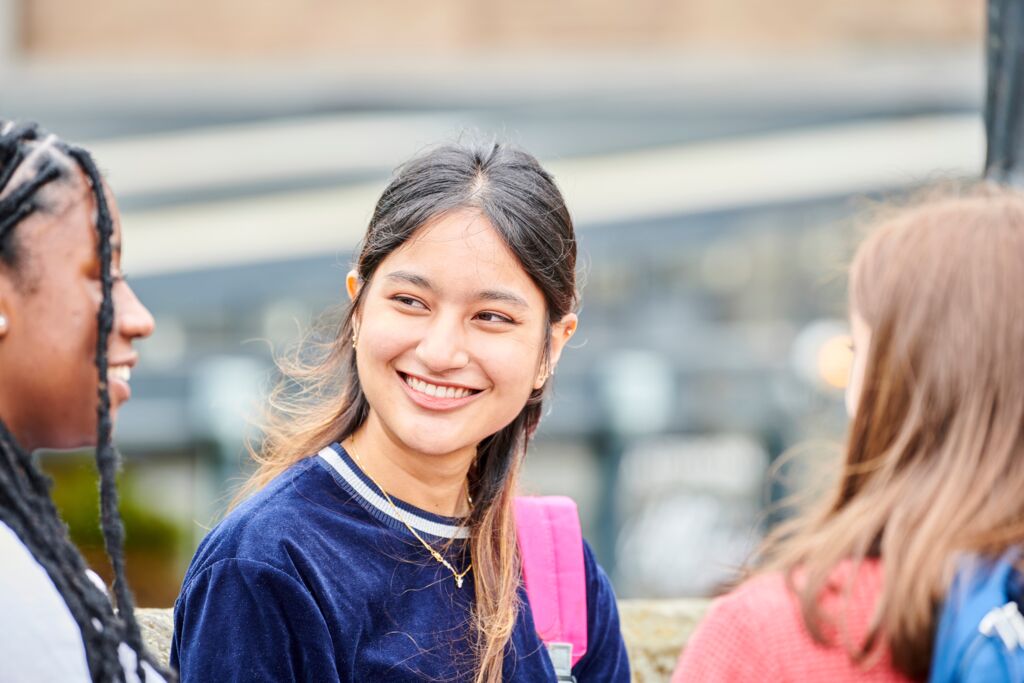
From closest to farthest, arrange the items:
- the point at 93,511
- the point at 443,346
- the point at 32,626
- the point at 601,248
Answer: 1. the point at 32,626
2. the point at 443,346
3. the point at 93,511
4. the point at 601,248

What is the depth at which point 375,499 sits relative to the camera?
2277 mm

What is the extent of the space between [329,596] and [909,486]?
919mm

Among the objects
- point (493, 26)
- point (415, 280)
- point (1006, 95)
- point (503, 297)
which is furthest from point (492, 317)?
point (493, 26)

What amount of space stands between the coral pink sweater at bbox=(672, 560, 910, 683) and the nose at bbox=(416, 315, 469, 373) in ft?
2.36

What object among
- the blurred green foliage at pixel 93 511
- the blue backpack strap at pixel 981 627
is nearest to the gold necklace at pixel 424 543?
the blue backpack strap at pixel 981 627

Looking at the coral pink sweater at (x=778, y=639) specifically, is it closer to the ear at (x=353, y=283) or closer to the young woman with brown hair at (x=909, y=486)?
the young woman with brown hair at (x=909, y=486)

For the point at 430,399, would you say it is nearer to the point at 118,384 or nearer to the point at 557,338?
the point at 557,338

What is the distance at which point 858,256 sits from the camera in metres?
1.87

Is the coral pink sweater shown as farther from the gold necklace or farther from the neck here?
the neck

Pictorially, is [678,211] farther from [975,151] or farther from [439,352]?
[439,352]

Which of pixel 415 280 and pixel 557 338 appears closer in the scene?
pixel 415 280

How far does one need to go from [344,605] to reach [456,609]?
26 centimetres

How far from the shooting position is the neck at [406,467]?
2.34 metres

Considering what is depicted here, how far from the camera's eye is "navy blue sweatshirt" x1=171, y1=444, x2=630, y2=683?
198 centimetres
